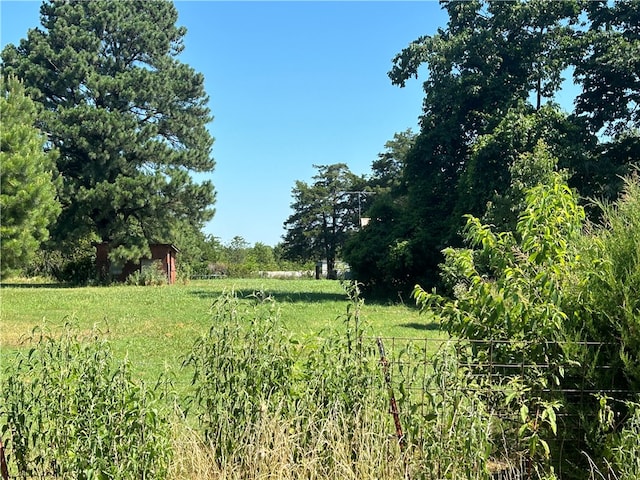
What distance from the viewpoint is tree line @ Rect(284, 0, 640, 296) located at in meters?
15.0

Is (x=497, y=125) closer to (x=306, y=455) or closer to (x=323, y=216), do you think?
(x=306, y=455)

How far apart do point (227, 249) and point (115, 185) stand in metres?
33.5

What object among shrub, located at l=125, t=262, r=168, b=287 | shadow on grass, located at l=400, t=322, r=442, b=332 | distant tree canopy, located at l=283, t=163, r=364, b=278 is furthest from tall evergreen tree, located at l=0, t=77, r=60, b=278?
distant tree canopy, located at l=283, t=163, r=364, b=278

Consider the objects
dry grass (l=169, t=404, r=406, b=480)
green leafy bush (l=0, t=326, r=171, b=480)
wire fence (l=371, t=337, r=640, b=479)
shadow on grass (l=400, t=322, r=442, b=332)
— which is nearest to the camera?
green leafy bush (l=0, t=326, r=171, b=480)

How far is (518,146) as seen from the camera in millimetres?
15312

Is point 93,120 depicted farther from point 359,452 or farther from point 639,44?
point 359,452

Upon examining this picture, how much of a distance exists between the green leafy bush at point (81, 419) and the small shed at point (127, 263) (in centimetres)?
2439

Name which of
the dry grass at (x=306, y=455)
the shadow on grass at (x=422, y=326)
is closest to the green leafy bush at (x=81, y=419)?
the dry grass at (x=306, y=455)

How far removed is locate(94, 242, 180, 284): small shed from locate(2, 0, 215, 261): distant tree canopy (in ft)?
2.74

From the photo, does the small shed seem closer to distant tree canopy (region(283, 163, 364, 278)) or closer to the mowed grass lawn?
the mowed grass lawn

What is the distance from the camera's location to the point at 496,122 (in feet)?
55.1

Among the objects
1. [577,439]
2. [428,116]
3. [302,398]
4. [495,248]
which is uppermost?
[428,116]

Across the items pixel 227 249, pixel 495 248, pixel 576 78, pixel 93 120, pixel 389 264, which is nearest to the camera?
pixel 495 248

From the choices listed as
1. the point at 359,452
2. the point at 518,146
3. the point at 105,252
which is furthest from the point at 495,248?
the point at 105,252
